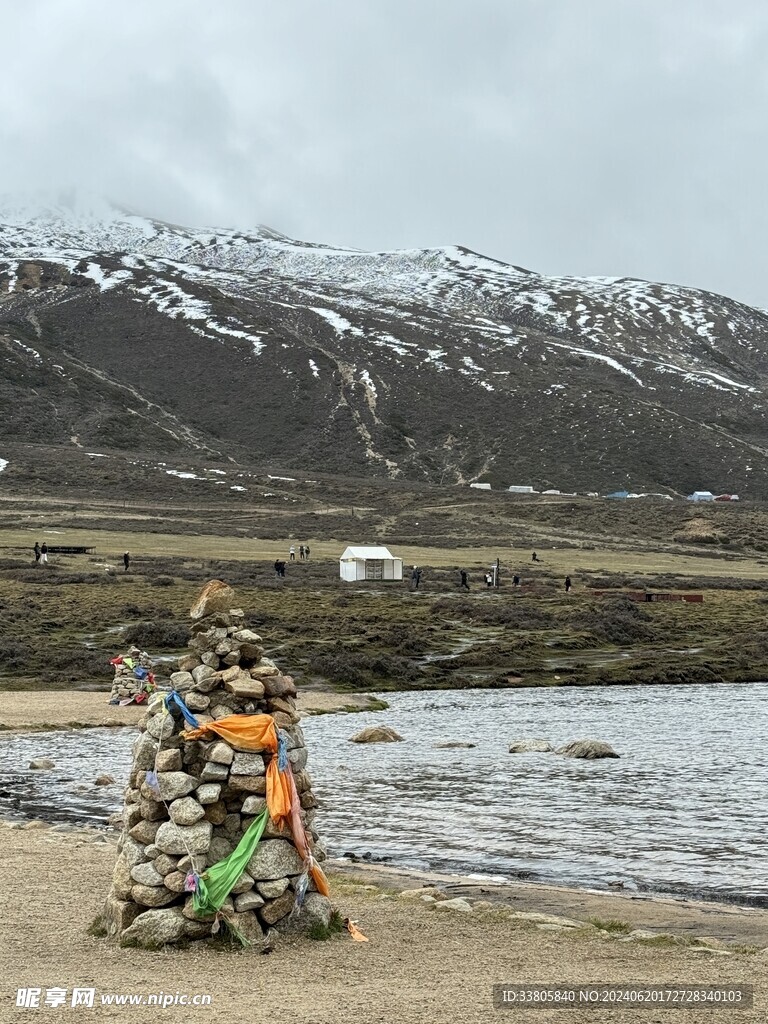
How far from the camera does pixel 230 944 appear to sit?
11.1m

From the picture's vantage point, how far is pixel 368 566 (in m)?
73.4

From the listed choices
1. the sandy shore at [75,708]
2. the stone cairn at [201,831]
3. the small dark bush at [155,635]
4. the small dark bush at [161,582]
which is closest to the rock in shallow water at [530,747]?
the sandy shore at [75,708]

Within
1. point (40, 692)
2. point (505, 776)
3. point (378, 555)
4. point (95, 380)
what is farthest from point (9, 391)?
point (505, 776)

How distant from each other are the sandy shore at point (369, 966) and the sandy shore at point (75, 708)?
738 inches

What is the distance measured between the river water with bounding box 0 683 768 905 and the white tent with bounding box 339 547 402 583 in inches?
1398

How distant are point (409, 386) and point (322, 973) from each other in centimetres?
18570

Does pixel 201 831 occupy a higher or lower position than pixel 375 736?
higher

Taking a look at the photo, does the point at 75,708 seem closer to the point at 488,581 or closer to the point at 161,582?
the point at 161,582

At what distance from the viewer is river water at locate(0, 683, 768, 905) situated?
17188 millimetres

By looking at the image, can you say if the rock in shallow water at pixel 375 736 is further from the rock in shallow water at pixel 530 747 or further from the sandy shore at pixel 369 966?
the sandy shore at pixel 369 966

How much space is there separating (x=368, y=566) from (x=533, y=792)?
5076 cm

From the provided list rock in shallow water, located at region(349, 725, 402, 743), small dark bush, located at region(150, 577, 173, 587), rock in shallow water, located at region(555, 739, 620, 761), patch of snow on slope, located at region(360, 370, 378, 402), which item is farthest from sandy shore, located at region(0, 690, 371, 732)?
patch of snow on slope, located at region(360, 370, 378, 402)

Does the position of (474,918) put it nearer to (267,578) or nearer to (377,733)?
(377,733)

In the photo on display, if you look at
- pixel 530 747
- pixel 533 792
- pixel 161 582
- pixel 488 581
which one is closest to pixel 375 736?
pixel 530 747
